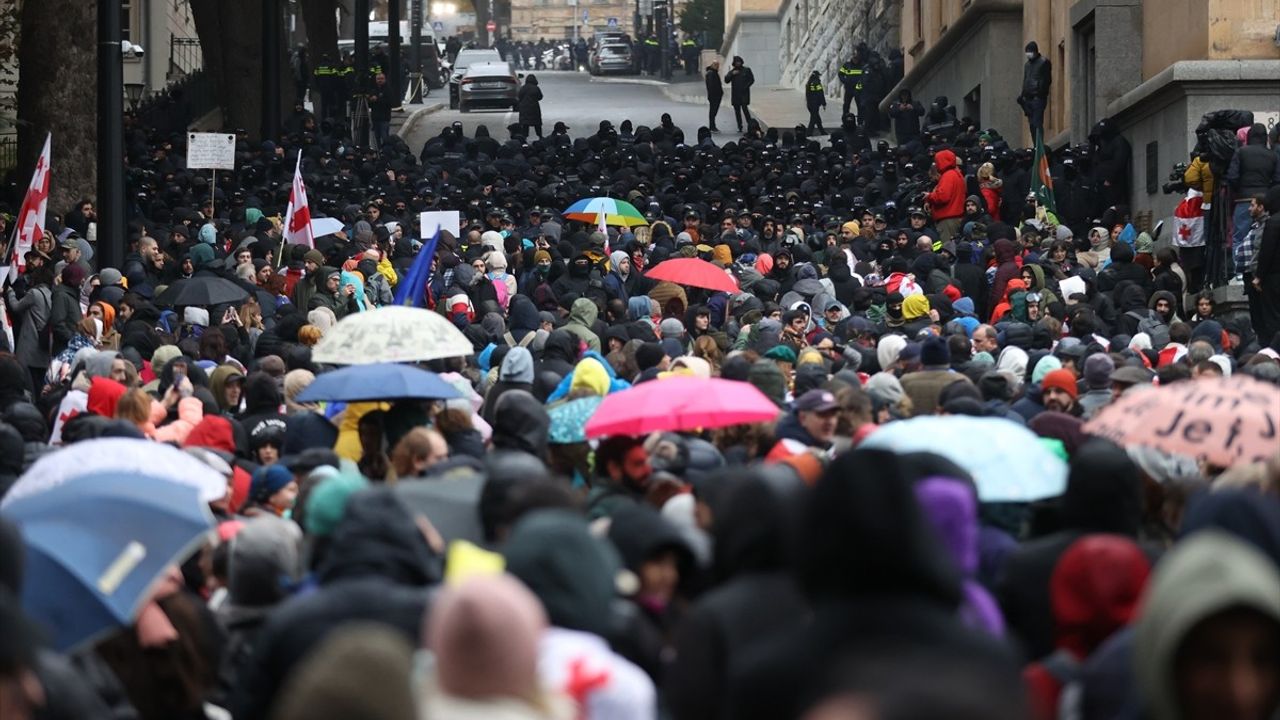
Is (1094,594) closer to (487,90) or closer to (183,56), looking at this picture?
(487,90)

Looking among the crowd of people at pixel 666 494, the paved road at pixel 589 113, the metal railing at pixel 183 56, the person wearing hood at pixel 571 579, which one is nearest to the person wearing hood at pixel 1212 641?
the crowd of people at pixel 666 494

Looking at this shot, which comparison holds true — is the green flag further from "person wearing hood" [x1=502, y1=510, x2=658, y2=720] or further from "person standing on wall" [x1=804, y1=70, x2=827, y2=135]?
"person wearing hood" [x1=502, y1=510, x2=658, y2=720]

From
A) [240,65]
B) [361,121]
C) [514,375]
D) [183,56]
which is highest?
[183,56]

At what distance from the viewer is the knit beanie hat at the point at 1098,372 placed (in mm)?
12680

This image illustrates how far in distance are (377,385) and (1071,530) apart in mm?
4848

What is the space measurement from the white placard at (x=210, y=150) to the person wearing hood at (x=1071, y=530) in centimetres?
1906

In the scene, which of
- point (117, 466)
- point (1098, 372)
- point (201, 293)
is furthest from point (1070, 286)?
point (117, 466)

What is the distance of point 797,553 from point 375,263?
1805cm

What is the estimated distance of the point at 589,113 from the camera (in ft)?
181

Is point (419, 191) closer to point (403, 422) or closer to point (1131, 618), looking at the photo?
point (403, 422)

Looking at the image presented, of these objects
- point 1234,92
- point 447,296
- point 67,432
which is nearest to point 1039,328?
point 447,296

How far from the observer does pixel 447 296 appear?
2164 cm

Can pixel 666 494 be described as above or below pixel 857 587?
below

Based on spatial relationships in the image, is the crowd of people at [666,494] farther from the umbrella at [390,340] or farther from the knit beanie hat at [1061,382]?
the umbrella at [390,340]
